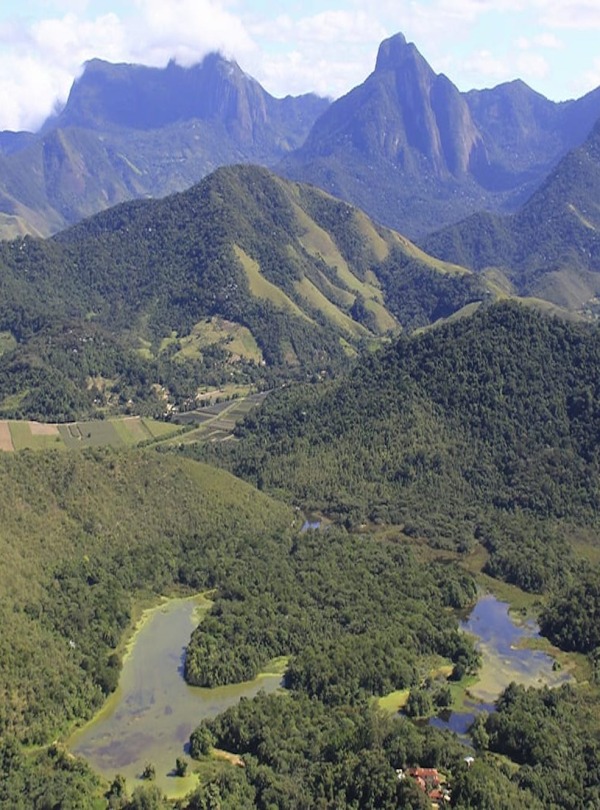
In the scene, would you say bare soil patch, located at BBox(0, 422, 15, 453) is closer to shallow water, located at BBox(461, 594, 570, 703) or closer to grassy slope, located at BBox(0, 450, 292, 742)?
grassy slope, located at BBox(0, 450, 292, 742)

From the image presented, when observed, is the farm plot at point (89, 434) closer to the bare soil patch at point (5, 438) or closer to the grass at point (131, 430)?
the grass at point (131, 430)

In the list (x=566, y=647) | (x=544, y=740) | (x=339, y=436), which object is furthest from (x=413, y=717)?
(x=339, y=436)

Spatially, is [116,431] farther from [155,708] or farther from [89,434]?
[155,708]

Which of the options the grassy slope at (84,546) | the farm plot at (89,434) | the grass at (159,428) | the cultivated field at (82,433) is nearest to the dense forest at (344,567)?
the grassy slope at (84,546)

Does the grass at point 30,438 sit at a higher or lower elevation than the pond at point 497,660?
higher

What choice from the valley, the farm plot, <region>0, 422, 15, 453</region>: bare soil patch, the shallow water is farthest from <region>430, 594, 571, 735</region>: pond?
<region>0, 422, 15, 453</region>: bare soil patch

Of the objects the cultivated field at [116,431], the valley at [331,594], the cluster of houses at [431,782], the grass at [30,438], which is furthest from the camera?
the cultivated field at [116,431]
